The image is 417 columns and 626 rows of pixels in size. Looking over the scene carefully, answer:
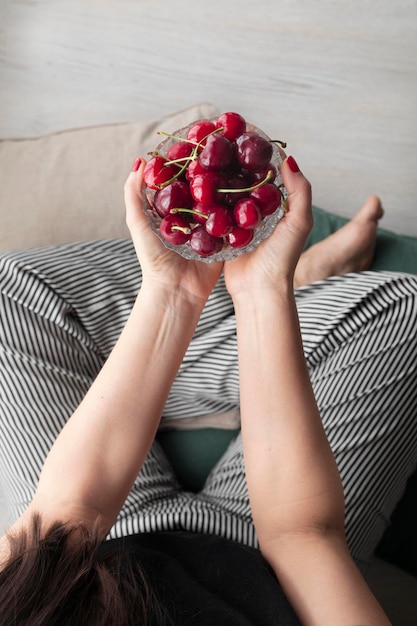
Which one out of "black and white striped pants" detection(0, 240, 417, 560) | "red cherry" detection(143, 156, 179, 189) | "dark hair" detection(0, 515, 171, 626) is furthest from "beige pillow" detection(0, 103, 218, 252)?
"dark hair" detection(0, 515, 171, 626)

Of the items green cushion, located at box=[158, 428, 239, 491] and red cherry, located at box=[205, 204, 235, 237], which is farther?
green cushion, located at box=[158, 428, 239, 491]

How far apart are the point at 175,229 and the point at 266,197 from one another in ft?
0.38

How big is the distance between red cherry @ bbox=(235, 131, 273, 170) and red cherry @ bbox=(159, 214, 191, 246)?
10cm

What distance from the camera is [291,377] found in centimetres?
89

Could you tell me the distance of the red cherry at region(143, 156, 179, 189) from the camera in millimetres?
806

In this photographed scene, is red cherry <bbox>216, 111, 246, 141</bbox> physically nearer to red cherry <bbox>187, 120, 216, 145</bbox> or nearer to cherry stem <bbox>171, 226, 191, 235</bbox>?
red cherry <bbox>187, 120, 216, 145</bbox>

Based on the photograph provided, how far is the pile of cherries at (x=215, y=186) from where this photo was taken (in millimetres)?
761

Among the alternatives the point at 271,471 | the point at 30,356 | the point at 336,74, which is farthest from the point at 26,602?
the point at 336,74

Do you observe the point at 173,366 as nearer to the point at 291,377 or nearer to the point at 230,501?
the point at 291,377

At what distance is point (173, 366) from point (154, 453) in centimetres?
35

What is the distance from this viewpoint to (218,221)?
2.51ft

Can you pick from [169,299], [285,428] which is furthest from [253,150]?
[285,428]

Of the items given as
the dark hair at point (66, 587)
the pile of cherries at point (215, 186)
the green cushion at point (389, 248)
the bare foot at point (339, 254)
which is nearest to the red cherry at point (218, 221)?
the pile of cherries at point (215, 186)

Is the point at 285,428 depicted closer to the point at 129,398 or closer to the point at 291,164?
the point at 129,398
